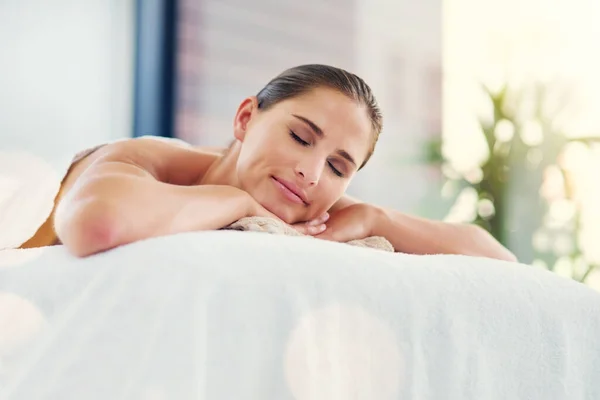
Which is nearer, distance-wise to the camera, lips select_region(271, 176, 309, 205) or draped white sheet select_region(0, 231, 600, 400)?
draped white sheet select_region(0, 231, 600, 400)

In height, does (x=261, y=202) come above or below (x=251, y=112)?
below

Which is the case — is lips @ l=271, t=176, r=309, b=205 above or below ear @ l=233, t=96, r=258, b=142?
below

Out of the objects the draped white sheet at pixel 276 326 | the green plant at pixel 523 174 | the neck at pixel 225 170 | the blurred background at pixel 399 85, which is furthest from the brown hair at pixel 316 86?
the green plant at pixel 523 174

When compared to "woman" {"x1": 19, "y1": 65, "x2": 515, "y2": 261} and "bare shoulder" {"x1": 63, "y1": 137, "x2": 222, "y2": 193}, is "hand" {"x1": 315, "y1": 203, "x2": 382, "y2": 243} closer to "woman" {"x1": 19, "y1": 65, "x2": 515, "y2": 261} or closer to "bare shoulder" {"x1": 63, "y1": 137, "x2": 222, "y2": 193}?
"woman" {"x1": 19, "y1": 65, "x2": 515, "y2": 261}

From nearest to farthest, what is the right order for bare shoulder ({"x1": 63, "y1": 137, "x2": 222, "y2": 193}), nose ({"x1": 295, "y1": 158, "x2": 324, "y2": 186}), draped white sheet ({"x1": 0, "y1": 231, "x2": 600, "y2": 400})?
draped white sheet ({"x1": 0, "y1": 231, "x2": 600, "y2": 400}) → nose ({"x1": 295, "y1": 158, "x2": 324, "y2": 186}) → bare shoulder ({"x1": 63, "y1": 137, "x2": 222, "y2": 193})

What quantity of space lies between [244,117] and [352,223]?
0.93 ft

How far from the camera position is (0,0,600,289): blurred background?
2.85 m

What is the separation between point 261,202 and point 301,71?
0.25 metres

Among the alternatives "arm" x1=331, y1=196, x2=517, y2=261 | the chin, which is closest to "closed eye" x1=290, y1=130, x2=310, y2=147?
the chin

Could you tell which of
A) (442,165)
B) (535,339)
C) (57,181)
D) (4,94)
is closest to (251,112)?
(57,181)

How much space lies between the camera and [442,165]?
317 cm

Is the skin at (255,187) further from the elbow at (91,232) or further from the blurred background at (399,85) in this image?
the blurred background at (399,85)

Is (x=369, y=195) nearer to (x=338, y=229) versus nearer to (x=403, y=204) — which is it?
(x=403, y=204)

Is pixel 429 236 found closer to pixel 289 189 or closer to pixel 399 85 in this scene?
pixel 289 189
